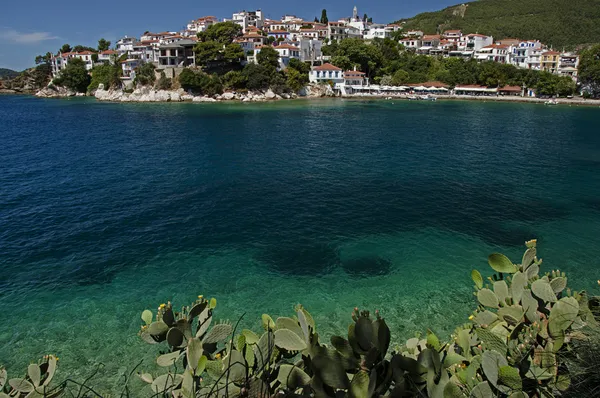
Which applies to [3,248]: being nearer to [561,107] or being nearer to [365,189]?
[365,189]

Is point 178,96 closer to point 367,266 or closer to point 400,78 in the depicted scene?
point 400,78

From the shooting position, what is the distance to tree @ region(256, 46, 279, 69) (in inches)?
3706

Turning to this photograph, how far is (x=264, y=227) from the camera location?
21.2 m

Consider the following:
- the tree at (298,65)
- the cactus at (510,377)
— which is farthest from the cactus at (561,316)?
the tree at (298,65)

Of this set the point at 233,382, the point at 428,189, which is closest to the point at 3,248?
the point at 233,382

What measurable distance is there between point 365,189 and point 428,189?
180 inches

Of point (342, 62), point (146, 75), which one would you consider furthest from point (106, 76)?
point (342, 62)

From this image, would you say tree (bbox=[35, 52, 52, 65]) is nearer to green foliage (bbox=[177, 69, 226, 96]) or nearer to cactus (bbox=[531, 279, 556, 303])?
green foliage (bbox=[177, 69, 226, 96])

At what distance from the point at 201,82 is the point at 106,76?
124 feet

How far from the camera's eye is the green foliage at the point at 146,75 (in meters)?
93.1

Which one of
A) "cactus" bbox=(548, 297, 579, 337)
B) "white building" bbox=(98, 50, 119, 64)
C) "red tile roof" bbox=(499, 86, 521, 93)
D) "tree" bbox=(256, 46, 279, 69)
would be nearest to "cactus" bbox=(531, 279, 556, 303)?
"cactus" bbox=(548, 297, 579, 337)

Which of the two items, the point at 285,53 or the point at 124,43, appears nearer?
the point at 285,53

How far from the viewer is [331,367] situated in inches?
208

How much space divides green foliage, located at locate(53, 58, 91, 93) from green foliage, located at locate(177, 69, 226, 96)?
40639 mm
